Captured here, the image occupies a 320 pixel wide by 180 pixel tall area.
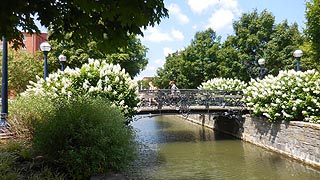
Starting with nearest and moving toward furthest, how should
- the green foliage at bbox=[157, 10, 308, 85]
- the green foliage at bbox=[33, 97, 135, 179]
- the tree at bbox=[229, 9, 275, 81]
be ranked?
the green foliage at bbox=[33, 97, 135, 179] → the green foliage at bbox=[157, 10, 308, 85] → the tree at bbox=[229, 9, 275, 81]

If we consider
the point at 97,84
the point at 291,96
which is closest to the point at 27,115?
the point at 97,84

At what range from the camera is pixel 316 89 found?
13.1m

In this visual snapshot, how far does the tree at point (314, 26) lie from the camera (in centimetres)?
1821

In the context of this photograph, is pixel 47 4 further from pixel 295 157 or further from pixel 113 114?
pixel 295 157

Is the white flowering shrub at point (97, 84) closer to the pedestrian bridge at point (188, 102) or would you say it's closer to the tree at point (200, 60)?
the pedestrian bridge at point (188, 102)

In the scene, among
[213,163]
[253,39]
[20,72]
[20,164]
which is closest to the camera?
[20,164]

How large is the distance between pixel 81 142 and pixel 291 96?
9.66 m

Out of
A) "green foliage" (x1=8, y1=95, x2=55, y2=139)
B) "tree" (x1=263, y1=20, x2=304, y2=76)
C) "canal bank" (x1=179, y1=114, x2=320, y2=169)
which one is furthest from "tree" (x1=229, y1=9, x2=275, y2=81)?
"green foliage" (x1=8, y1=95, x2=55, y2=139)

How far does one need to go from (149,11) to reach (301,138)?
10.9 metres

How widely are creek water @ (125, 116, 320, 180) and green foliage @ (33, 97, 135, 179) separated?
Answer: 142 centimetres

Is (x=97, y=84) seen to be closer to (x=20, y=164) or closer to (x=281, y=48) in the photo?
(x=20, y=164)

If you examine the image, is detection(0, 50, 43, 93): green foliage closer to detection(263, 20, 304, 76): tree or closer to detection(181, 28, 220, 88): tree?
detection(181, 28, 220, 88): tree

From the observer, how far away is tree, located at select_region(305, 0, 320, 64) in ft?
59.7

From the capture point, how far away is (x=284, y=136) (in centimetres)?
1436
